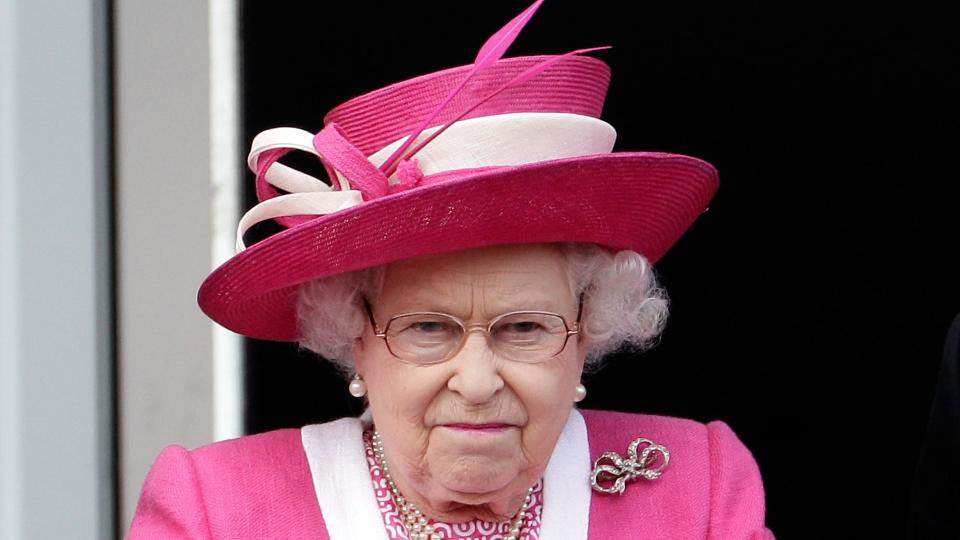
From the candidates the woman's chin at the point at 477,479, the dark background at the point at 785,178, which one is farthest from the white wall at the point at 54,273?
the woman's chin at the point at 477,479

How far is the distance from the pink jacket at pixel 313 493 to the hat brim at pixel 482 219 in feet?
0.85

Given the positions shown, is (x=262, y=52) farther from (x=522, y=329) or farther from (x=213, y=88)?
(x=522, y=329)

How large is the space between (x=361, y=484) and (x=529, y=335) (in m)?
0.40

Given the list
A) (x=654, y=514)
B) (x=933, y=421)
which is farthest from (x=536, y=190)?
(x=933, y=421)

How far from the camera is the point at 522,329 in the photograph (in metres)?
1.99

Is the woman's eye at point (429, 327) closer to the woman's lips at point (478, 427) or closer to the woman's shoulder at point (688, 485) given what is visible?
the woman's lips at point (478, 427)

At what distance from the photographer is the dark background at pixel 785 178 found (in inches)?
113

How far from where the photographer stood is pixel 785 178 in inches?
115

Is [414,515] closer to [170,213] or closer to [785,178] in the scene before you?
[170,213]

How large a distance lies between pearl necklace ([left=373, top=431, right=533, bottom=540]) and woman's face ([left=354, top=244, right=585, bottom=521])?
9cm

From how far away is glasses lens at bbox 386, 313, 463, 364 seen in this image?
1.94 metres

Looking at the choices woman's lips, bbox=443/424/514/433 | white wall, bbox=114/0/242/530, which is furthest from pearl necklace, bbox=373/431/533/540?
white wall, bbox=114/0/242/530

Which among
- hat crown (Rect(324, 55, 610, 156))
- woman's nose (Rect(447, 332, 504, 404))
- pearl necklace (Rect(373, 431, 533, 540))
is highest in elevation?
hat crown (Rect(324, 55, 610, 156))

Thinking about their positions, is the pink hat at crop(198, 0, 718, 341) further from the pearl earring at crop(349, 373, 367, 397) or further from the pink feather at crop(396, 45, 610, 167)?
the pearl earring at crop(349, 373, 367, 397)
